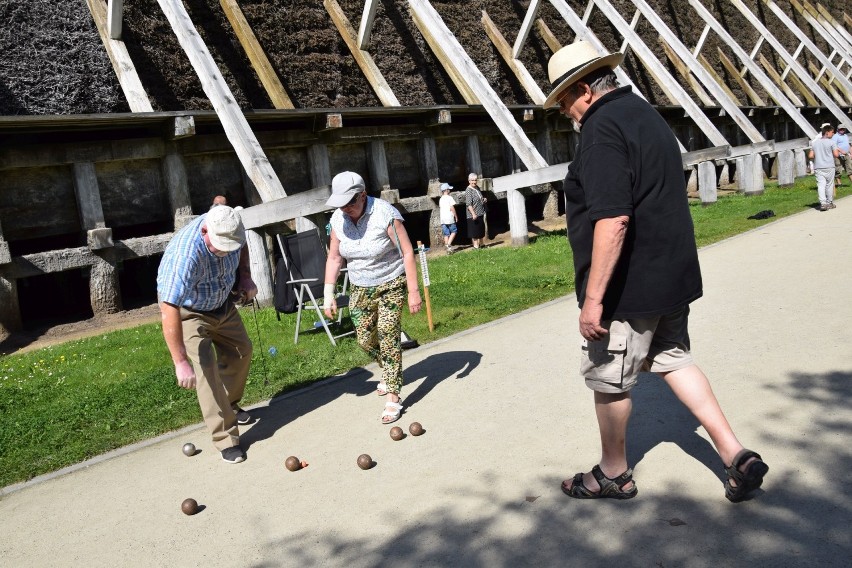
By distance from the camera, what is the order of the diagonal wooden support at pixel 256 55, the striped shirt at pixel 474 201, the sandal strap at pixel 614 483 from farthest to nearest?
the striped shirt at pixel 474 201 < the diagonal wooden support at pixel 256 55 < the sandal strap at pixel 614 483

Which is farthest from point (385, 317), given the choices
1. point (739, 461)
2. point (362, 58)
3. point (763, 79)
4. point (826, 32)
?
point (826, 32)

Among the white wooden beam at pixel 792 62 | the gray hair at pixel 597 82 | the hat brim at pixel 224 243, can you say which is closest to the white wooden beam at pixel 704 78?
the white wooden beam at pixel 792 62

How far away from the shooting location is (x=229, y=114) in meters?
10.5

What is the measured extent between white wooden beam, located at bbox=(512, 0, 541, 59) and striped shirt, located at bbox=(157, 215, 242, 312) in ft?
50.1

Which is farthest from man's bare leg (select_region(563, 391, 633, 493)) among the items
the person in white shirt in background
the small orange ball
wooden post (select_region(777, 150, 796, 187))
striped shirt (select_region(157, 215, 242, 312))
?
wooden post (select_region(777, 150, 796, 187))

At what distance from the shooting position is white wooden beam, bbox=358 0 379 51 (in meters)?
15.6

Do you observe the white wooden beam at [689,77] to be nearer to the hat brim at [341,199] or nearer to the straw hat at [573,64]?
the hat brim at [341,199]

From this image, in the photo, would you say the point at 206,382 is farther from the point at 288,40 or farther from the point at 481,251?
the point at 288,40

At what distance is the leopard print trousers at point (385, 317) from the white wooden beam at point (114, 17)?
8800mm

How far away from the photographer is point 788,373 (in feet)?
→ 17.5

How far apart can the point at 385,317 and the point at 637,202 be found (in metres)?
2.69

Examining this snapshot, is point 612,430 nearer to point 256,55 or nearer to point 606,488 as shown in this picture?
point 606,488

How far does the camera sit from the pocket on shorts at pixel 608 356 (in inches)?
140

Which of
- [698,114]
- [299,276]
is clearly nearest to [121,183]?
[299,276]
